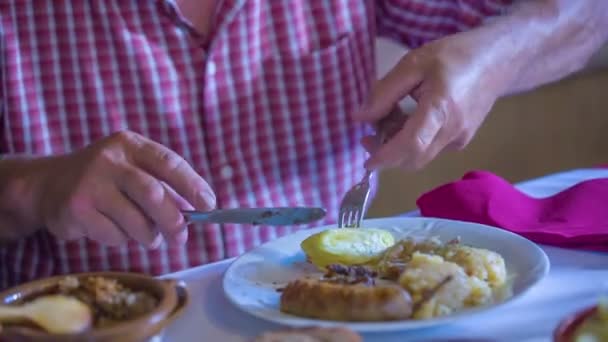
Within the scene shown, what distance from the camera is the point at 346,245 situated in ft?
2.59

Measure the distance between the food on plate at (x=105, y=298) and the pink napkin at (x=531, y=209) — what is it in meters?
0.43

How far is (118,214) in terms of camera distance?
0.80m

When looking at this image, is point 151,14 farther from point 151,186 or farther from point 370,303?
point 370,303

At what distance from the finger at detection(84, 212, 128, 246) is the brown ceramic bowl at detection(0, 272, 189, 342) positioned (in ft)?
0.57

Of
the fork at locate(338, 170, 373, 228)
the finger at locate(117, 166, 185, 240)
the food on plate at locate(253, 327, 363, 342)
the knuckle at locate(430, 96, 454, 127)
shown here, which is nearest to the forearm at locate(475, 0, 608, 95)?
the knuckle at locate(430, 96, 454, 127)

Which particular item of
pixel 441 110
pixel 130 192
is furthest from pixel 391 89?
pixel 130 192

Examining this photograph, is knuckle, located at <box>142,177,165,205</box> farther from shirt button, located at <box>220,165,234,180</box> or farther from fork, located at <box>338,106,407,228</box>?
shirt button, located at <box>220,165,234,180</box>

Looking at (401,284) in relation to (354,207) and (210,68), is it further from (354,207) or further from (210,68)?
(210,68)

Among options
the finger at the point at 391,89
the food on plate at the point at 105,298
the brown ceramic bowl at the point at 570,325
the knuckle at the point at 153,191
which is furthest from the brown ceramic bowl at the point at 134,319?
the finger at the point at 391,89

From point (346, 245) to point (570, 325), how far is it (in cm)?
28

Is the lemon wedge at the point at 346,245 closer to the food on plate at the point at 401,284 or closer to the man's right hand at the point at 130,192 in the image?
the food on plate at the point at 401,284

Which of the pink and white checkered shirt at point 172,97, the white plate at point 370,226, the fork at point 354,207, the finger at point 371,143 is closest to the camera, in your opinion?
the white plate at point 370,226

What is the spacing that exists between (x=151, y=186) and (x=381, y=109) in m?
0.29

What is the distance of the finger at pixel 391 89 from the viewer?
93 cm
